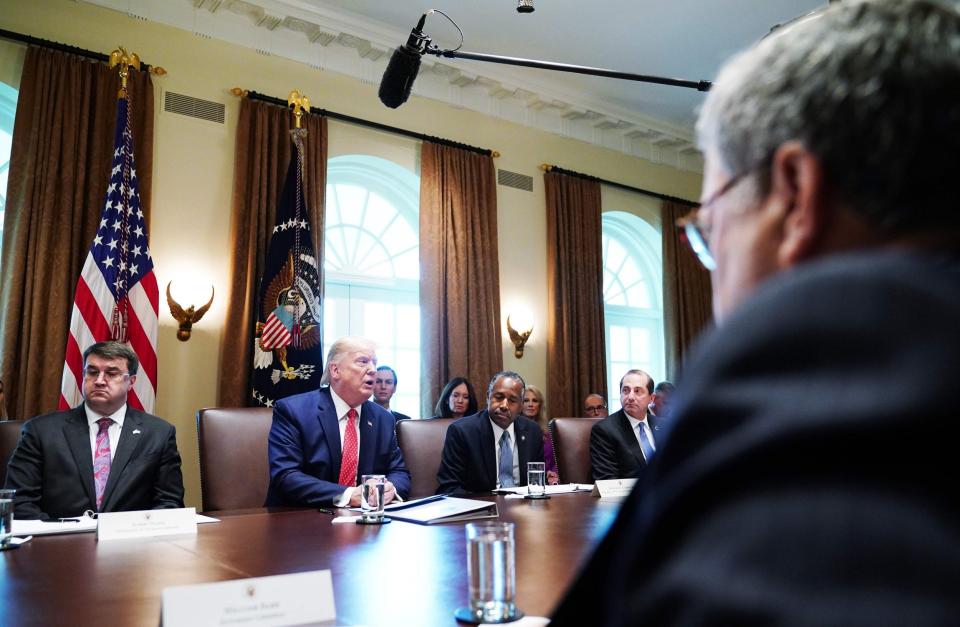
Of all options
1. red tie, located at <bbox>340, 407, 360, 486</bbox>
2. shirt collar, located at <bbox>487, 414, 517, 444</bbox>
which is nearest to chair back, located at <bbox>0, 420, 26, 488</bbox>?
red tie, located at <bbox>340, 407, 360, 486</bbox>

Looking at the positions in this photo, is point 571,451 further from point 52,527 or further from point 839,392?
point 839,392

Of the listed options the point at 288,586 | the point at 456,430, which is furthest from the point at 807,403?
the point at 456,430

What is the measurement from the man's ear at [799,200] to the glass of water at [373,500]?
6.97 ft

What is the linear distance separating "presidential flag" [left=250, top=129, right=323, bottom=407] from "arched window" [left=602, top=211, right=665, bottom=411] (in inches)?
156

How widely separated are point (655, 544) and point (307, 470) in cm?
328

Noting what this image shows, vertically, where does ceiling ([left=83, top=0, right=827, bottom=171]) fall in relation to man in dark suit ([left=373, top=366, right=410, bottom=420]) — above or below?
above

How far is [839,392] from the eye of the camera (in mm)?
361

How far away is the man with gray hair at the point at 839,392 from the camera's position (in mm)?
335

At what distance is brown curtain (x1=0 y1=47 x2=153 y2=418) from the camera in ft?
15.5

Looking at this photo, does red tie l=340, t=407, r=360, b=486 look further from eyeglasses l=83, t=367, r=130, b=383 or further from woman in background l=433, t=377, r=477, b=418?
woman in background l=433, t=377, r=477, b=418

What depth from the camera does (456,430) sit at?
14.0ft

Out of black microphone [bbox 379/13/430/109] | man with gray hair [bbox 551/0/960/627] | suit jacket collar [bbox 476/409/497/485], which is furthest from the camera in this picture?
suit jacket collar [bbox 476/409/497/485]

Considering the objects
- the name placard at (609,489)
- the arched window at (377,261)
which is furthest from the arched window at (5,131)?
the name placard at (609,489)

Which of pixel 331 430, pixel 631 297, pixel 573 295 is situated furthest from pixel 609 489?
pixel 631 297
